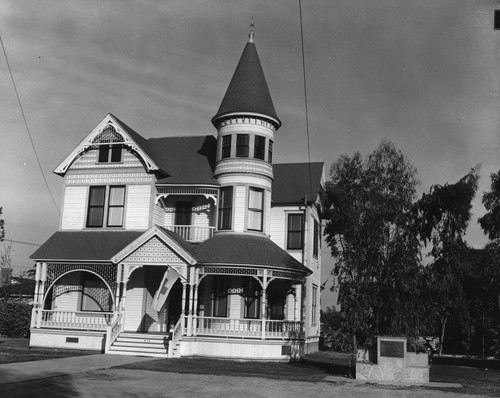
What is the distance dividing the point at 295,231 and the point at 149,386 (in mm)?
16448

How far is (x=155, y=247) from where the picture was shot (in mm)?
26438

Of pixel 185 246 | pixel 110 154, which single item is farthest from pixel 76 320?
pixel 110 154

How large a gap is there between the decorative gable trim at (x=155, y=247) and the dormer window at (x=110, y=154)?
5.21 metres

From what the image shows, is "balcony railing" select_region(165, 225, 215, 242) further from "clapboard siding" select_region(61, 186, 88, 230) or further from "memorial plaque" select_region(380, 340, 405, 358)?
"memorial plaque" select_region(380, 340, 405, 358)

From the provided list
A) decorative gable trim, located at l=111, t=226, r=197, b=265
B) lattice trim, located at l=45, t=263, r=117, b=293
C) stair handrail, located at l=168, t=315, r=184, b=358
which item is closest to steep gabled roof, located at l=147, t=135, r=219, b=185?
decorative gable trim, located at l=111, t=226, r=197, b=265

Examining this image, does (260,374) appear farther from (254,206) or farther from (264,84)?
(264,84)

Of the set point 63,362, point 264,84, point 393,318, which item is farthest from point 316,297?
point 63,362

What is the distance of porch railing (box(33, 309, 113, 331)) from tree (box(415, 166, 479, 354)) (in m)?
16.2

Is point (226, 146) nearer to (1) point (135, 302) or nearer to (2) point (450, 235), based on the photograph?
(1) point (135, 302)

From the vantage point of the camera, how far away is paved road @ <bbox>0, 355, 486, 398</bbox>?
47.2 ft

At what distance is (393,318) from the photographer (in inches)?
784

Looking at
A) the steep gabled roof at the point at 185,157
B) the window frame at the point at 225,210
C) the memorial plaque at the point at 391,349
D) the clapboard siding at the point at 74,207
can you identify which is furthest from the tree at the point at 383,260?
the clapboard siding at the point at 74,207

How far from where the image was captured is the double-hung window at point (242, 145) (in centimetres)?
2914

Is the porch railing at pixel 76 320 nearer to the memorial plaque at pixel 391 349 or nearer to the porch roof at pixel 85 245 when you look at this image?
the porch roof at pixel 85 245
